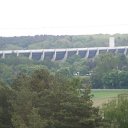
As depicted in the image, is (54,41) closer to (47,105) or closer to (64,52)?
(64,52)

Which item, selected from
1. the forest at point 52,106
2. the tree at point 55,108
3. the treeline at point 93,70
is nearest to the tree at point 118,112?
the forest at point 52,106

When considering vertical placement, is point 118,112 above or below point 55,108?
below

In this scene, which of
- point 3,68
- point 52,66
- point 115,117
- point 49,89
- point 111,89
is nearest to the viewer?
point 49,89

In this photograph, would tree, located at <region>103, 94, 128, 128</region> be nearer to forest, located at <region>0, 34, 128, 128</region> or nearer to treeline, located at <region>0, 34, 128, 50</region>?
forest, located at <region>0, 34, 128, 128</region>

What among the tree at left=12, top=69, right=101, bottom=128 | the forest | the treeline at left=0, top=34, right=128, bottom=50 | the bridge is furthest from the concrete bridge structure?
the tree at left=12, top=69, right=101, bottom=128

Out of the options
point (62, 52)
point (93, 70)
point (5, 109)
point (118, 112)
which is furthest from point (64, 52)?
point (5, 109)

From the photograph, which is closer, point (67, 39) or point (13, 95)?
point (13, 95)

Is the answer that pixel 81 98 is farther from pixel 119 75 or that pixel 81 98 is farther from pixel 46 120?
pixel 119 75

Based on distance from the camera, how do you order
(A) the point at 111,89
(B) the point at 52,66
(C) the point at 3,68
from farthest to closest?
(B) the point at 52,66 → (C) the point at 3,68 → (A) the point at 111,89

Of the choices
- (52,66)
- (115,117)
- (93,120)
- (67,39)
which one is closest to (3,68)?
(52,66)
